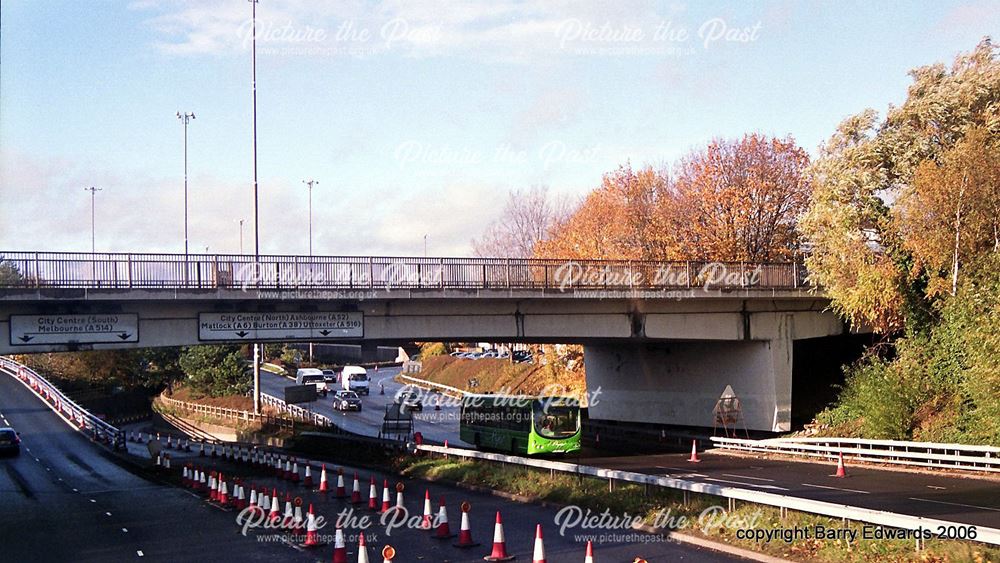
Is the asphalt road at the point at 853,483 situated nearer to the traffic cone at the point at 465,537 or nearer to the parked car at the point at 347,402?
the traffic cone at the point at 465,537

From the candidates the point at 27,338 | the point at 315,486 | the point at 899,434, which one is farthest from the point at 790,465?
the point at 27,338

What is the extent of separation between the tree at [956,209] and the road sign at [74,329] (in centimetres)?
2598

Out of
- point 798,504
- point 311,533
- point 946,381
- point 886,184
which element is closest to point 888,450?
point 946,381

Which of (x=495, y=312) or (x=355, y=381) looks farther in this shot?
(x=355, y=381)

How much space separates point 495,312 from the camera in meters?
34.5

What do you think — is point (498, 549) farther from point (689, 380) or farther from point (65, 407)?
point (65, 407)

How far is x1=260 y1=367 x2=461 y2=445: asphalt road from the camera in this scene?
55656 mm

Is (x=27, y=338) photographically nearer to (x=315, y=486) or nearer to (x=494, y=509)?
(x=315, y=486)

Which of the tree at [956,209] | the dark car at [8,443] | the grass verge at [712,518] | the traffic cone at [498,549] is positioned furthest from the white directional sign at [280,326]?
the dark car at [8,443]

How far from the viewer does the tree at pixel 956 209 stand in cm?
3147

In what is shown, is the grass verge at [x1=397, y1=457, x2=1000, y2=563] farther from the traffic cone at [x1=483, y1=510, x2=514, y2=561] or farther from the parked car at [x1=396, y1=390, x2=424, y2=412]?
the parked car at [x1=396, y1=390, x2=424, y2=412]

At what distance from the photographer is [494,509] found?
856 inches

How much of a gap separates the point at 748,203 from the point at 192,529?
37.7m

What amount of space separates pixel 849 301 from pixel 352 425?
35.4 m
